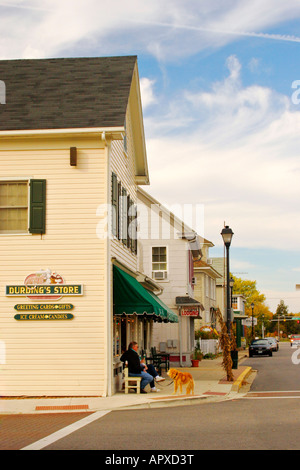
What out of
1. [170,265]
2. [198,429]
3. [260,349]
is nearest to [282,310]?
[260,349]

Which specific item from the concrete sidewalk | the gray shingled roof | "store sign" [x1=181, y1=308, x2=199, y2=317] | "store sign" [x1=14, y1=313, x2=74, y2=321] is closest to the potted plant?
"store sign" [x1=181, y1=308, x2=199, y2=317]

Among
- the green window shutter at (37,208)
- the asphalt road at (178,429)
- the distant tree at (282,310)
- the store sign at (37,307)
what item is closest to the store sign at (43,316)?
the store sign at (37,307)

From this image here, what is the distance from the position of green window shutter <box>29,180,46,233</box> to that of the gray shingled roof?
1612 mm

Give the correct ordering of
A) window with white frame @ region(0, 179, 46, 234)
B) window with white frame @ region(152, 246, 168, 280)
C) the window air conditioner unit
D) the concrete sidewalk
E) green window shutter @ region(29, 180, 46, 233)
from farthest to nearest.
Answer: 1. window with white frame @ region(152, 246, 168, 280)
2. the window air conditioner unit
3. window with white frame @ region(0, 179, 46, 234)
4. green window shutter @ region(29, 180, 46, 233)
5. the concrete sidewalk

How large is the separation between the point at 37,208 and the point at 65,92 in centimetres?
383

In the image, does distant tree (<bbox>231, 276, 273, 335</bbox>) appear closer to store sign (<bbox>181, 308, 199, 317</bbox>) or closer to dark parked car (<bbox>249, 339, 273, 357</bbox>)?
dark parked car (<bbox>249, 339, 273, 357</bbox>)

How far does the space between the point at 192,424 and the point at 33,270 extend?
22.6 ft

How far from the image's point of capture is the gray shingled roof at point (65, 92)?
54.2ft

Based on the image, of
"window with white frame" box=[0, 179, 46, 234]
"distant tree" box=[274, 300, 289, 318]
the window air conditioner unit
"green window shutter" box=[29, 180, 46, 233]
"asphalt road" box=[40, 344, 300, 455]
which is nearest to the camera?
"asphalt road" box=[40, 344, 300, 455]

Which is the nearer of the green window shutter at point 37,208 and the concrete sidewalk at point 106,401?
the concrete sidewalk at point 106,401

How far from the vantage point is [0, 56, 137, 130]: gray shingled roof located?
650 inches

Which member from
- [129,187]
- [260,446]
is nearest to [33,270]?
[129,187]

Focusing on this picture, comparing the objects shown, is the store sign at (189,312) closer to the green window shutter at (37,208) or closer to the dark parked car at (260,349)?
the green window shutter at (37,208)

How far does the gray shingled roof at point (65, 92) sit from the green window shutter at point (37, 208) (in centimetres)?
161
